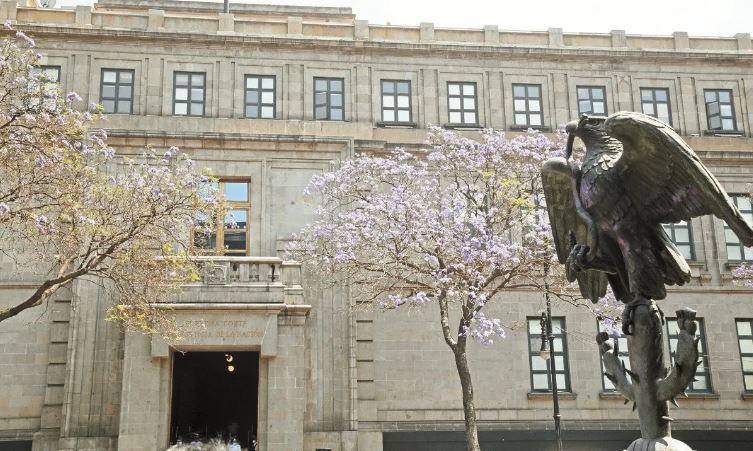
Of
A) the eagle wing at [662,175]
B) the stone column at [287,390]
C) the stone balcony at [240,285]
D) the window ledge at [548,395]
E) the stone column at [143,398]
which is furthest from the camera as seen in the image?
the window ledge at [548,395]

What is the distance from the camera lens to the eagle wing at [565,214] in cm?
833

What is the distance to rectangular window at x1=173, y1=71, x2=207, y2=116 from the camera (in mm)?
28234

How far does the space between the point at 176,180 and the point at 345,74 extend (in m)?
11.5

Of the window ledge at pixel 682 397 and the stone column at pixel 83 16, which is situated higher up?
the stone column at pixel 83 16

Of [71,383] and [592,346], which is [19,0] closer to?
[71,383]

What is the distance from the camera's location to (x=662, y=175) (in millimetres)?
7375

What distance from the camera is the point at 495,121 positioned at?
2953 centimetres

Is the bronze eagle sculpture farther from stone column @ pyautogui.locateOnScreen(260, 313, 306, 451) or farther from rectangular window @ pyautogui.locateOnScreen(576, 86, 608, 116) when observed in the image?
rectangular window @ pyautogui.locateOnScreen(576, 86, 608, 116)

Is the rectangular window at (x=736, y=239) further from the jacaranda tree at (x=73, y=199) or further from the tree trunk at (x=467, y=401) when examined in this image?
the jacaranda tree at (x=73, y=199)

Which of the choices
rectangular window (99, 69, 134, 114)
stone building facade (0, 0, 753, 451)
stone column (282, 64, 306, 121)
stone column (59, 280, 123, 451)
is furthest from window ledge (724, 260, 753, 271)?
rectangular window (99, 69, 134, 114)

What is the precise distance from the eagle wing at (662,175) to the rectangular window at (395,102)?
2189 cm

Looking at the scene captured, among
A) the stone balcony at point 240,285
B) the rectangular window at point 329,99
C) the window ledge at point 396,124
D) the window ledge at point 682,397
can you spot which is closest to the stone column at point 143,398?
the stone balcony at point 240,285

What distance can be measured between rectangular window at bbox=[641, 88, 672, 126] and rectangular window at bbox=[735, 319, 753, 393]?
23.9ft

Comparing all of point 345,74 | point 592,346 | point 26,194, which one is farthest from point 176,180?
point 592,346
